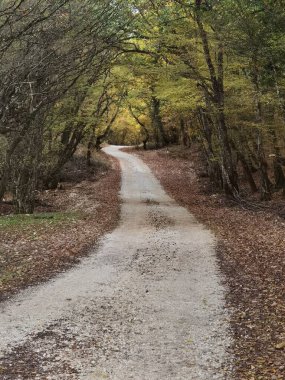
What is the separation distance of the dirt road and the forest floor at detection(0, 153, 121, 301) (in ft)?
1.94

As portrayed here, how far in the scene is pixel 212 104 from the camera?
20266 mm

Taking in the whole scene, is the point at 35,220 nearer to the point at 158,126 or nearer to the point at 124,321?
the point at 124,321

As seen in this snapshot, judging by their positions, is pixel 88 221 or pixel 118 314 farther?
pixel 88 221

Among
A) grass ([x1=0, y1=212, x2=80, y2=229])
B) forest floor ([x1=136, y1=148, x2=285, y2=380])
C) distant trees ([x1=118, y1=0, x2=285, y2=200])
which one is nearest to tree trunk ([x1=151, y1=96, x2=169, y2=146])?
distant trees ([x1=118, y1=0, x2=285, y2=200])

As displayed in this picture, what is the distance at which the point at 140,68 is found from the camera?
20.2 m

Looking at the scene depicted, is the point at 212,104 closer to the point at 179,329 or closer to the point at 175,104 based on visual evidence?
the point at 175,104

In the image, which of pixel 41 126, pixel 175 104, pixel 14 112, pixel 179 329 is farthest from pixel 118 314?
pixel 175 104

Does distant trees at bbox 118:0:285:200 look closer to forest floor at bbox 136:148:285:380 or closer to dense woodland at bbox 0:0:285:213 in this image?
dense woodland at bbox 0:0:285:213

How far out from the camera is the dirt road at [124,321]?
218 inches

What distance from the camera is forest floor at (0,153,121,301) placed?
397 inches

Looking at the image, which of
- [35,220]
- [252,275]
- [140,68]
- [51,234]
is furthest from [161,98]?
[252,275]

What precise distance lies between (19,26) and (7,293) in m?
5.23

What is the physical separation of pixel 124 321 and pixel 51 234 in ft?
24.3

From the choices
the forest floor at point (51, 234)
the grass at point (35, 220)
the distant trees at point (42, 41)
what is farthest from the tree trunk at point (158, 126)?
the distant trees at point (42, 41)
